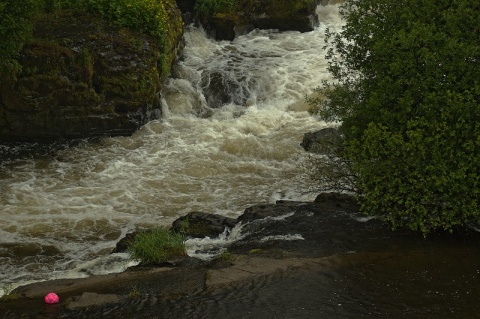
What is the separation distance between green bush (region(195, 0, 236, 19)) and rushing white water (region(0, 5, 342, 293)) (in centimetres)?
186

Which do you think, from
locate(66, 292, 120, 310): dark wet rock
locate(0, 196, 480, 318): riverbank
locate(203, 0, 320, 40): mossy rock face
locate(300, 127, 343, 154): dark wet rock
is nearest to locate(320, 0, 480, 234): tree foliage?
locate(0, 196, 480, 318): riverbank

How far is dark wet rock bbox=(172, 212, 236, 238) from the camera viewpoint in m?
14.2

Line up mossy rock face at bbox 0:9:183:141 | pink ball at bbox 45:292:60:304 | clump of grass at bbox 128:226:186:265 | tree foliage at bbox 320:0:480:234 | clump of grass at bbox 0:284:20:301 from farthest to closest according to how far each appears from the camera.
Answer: mossy rock face at bbox 0:9:183:141, clump of grass at bbox 128:226:186:265, tree foliage at bbox 320:0:480:234, clump of grass at bbox 0:284:20:301, pink ball at bbox 45:292:60:304

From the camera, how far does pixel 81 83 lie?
1962 centimetres

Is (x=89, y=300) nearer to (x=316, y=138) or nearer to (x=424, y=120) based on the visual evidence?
(x=424, y=120)

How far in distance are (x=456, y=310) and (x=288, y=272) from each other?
2702mm

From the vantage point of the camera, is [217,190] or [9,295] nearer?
[9,295]

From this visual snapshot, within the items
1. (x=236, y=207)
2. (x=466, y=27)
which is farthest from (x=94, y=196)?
(x=466, y=27)

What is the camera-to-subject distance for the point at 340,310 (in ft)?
33.5

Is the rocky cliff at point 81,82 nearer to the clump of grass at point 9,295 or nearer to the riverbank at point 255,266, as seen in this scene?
the riverbank at point 255,266

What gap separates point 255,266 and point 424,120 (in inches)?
150

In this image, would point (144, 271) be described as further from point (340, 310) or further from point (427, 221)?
point (427, 221)

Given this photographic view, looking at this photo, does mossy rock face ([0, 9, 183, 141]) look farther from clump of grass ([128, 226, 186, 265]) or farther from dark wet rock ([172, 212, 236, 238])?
clump of grass ([128, 226, 186, 265])

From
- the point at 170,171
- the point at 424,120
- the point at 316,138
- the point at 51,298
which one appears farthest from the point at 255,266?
the point at 316,138
